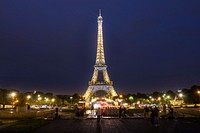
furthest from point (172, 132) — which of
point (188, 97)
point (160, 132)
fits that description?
point (188, 97)

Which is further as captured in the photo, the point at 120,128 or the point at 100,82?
the point at 100,82

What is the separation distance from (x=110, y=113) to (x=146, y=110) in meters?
7.75

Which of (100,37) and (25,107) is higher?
(100,37)

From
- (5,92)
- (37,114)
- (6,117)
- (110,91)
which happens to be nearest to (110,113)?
(37,114)

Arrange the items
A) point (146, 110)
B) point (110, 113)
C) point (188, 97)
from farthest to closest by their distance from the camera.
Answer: point (188, 97)
point (110, 113)
point (146, 110)

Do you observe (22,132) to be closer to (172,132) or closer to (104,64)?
(172,132)

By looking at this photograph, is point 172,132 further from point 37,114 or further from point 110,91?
point 110,91

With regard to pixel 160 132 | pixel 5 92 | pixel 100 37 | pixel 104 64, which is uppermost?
pixel 100 37

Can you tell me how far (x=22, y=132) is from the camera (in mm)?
16016

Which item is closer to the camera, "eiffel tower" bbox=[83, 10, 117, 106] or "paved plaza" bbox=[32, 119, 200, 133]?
"paved plaza" bbox=[32, 119, 200, 133]

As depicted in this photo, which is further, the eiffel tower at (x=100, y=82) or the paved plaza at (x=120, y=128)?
the eiffel tower at (x=100, y=82)

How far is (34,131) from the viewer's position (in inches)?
679

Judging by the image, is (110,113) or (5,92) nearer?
(110,113)

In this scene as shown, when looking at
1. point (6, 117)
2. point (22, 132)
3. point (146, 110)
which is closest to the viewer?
point (22, 132)
